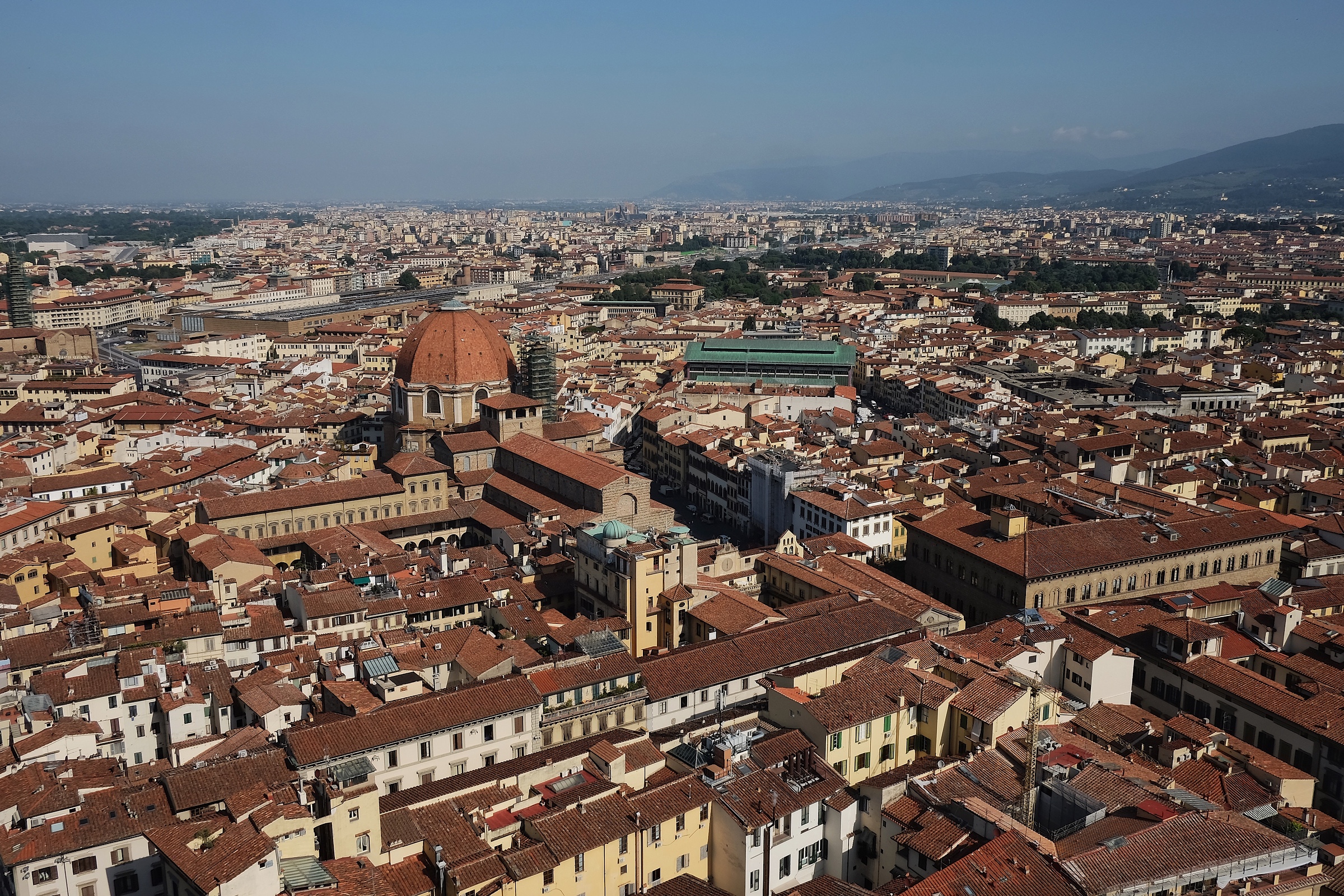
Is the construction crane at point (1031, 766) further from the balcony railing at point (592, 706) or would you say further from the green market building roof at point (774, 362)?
the green market building roof at point (774, 362)

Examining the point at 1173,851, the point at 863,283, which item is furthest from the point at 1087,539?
the point at 863,283

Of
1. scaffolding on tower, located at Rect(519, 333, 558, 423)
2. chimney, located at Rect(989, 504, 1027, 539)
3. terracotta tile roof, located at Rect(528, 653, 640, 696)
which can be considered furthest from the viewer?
scaffolding on tower, located at Rect(519, 333, 558, 423)

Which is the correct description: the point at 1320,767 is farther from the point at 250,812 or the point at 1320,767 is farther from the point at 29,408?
the point at 29,408

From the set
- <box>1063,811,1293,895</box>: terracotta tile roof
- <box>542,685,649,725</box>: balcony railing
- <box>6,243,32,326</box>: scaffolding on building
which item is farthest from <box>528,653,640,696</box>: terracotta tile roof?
<box>6,243,32,326</box>: scaffolding on building

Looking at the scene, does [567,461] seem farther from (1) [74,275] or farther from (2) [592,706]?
(1) [74,275]

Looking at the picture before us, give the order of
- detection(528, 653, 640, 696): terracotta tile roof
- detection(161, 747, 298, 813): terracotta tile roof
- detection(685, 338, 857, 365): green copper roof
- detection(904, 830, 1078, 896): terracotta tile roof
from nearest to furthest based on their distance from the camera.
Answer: detection(904, 830, 1078, 896): terracotta tile roof, detection(161, 747, 298, 813): terracotta tile roof, detection(528, 653, 640, 696): terracotta tile roof, detection(685, 338, 857, 365): green copper roof

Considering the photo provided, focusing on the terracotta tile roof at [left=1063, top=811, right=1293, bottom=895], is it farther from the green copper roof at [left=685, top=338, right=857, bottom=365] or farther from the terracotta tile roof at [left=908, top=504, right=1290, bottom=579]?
the green copper roof at [left=685, top=338, right=857, bottom=365]

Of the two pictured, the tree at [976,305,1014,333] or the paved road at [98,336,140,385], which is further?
the tree at [976,305,1014,333]

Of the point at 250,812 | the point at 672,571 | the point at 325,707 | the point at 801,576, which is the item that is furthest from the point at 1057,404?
the point at 250,812

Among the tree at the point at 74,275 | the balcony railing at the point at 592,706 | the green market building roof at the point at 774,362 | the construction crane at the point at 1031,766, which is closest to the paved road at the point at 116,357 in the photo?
the green market building roof at the point at 774,362
